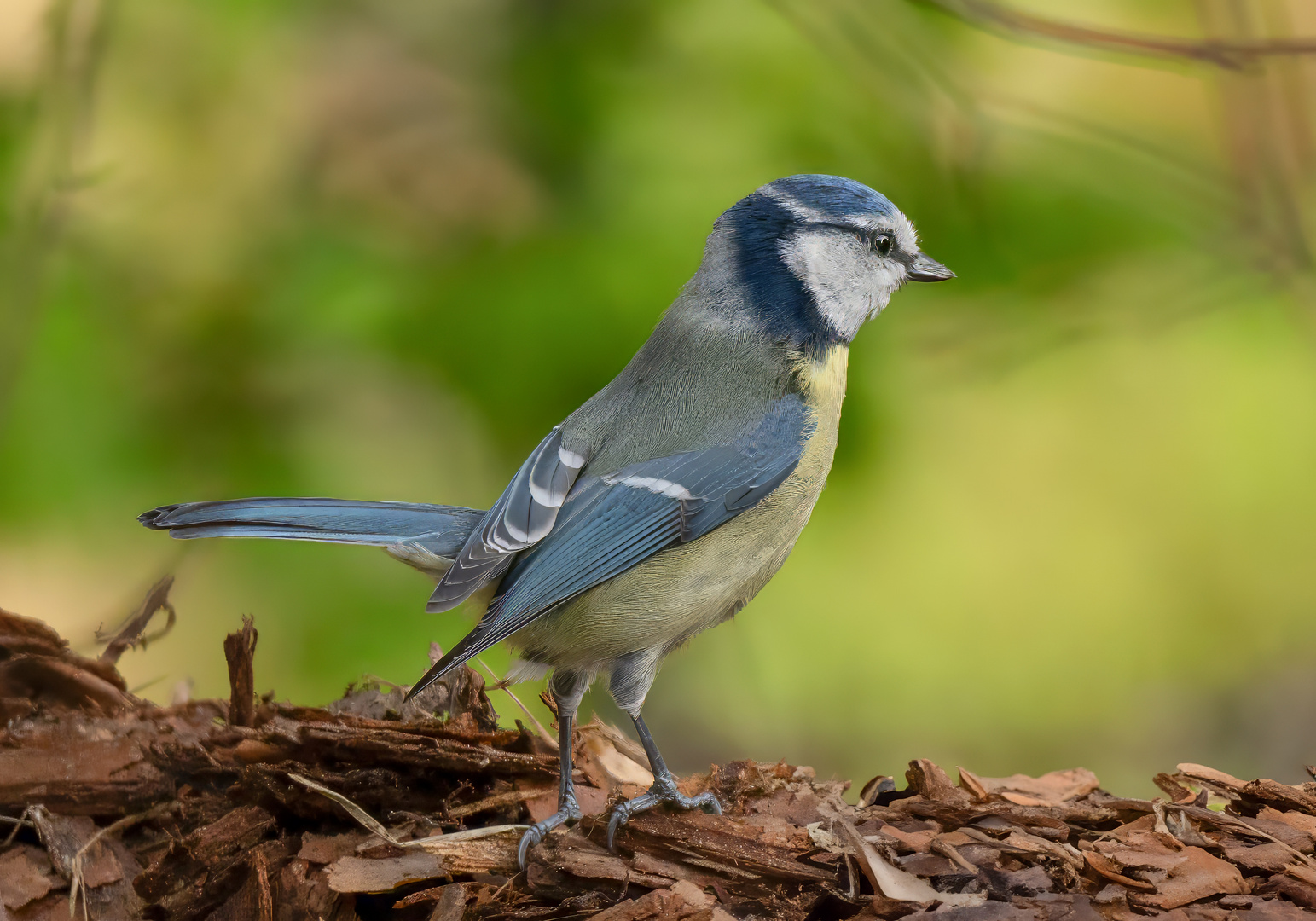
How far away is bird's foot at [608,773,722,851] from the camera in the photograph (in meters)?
2.01

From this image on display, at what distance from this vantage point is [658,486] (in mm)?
2258

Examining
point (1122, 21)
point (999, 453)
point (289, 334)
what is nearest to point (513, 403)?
point (289, 334)

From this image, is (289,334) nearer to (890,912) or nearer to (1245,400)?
(890,912)

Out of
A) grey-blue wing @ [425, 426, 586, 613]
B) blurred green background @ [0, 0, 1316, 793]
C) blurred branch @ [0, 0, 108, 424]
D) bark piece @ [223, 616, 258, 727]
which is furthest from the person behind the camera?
blurred green background @ [0, 0, 1316, 793]

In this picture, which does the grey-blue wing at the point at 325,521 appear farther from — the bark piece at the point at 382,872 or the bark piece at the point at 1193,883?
the bark piece at the point at 1193,883

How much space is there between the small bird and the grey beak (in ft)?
0.11

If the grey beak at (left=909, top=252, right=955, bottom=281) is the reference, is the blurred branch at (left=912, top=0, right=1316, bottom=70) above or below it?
above

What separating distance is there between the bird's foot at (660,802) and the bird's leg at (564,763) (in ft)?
0.34

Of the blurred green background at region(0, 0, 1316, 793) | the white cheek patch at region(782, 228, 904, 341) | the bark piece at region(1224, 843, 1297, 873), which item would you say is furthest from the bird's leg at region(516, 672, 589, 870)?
the bark piece at region(1224, 843, 1297, 873)

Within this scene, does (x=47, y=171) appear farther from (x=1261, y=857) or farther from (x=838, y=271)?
(x=1261, y=857)

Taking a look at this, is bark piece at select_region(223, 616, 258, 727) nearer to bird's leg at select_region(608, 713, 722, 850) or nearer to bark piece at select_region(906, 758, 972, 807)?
bird's leg at select_region(608, 713, 722, 850)

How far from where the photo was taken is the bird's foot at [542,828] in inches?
77.3

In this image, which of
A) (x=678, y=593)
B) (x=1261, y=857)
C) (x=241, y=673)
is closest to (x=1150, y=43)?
(x=678, y=593)

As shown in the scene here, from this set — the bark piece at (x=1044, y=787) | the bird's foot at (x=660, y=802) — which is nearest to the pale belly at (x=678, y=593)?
the bird's foot at (x=660, y=802)
